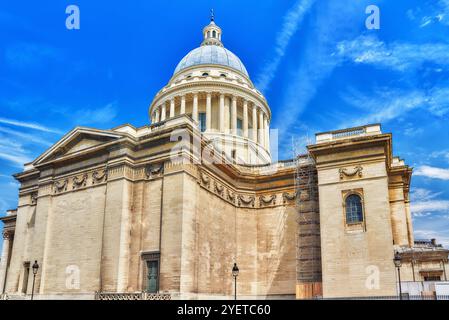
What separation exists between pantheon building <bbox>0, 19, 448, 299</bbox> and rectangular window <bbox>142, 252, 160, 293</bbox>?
62mm

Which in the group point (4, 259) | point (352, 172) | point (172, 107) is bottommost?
point (4, 259)

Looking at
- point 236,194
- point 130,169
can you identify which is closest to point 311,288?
point 236,194

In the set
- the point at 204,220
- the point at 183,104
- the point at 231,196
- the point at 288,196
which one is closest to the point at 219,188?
the point at 231,196

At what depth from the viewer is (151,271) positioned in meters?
25.9

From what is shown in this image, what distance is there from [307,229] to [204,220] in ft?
25.6

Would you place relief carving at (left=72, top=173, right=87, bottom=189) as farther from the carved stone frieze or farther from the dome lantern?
the dome lantern

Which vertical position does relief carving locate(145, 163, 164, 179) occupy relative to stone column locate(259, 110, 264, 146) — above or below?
below

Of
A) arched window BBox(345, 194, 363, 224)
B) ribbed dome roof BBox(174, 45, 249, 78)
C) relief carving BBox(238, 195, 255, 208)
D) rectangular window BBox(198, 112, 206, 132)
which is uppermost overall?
ribbed dome roof BBox(174, 45, 249, 78)

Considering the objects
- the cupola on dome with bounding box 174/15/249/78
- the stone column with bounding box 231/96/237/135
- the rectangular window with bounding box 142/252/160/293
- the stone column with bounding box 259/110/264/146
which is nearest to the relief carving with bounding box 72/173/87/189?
the rectangular window with bounding box 142/252/160/293

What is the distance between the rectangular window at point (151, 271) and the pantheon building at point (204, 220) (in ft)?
0.20

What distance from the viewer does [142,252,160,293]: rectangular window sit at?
83.8 feet

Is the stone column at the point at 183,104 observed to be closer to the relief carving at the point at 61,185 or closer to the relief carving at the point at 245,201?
the relief carving at the point at 245,201

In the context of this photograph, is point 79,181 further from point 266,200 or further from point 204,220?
point 266,200
